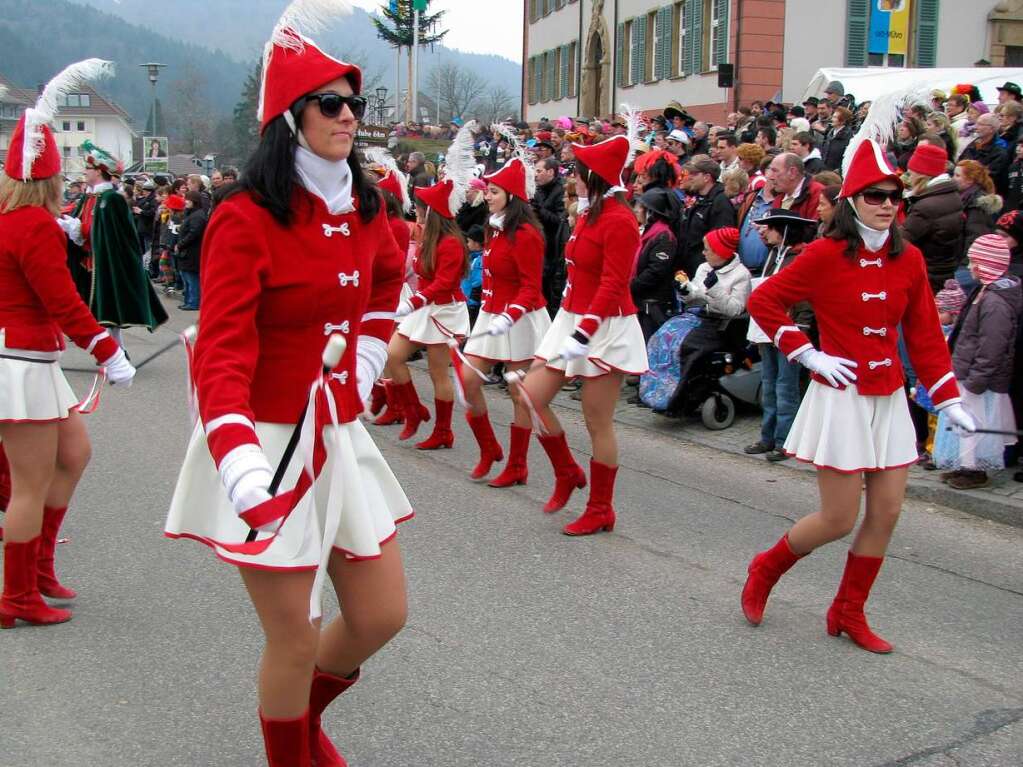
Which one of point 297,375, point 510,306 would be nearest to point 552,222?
point 510,306

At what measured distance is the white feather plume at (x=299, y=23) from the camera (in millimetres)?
3092

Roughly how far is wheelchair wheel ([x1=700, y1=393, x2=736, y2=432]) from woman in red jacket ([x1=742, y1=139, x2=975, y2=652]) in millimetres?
4502

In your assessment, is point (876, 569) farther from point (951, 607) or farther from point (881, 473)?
point (951, 607)

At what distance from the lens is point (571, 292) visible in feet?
21.4

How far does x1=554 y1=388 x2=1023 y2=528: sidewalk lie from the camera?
7.05 metres

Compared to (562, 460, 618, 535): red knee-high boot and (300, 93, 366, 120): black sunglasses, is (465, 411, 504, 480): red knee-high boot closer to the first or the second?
(562, 460, 618, 535): red knee-high boot

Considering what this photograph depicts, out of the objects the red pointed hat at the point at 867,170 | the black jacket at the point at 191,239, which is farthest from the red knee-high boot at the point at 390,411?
the black jacket at the point at 191,239

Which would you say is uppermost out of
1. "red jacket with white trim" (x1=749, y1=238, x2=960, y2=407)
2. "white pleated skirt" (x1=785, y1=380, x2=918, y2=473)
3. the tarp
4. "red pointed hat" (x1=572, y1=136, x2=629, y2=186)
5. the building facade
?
the building facade

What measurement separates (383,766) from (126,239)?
7.56 m

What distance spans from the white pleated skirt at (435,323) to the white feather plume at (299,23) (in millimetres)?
5114

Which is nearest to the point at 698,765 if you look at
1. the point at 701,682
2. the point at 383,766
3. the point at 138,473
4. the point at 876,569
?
the point at 701,682

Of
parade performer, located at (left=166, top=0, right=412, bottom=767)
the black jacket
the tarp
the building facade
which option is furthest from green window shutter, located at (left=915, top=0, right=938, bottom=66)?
parade performer, located at (left=166, top=0, right=412, bottom=767)

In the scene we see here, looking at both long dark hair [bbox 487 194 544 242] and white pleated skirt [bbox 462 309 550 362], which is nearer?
long dark hair [bbox 487 194 544 242]

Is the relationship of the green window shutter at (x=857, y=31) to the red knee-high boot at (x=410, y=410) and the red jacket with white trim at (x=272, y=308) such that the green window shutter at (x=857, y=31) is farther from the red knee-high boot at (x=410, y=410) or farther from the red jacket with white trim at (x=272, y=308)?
the red jacket with white trim at (x=272, y=308)
